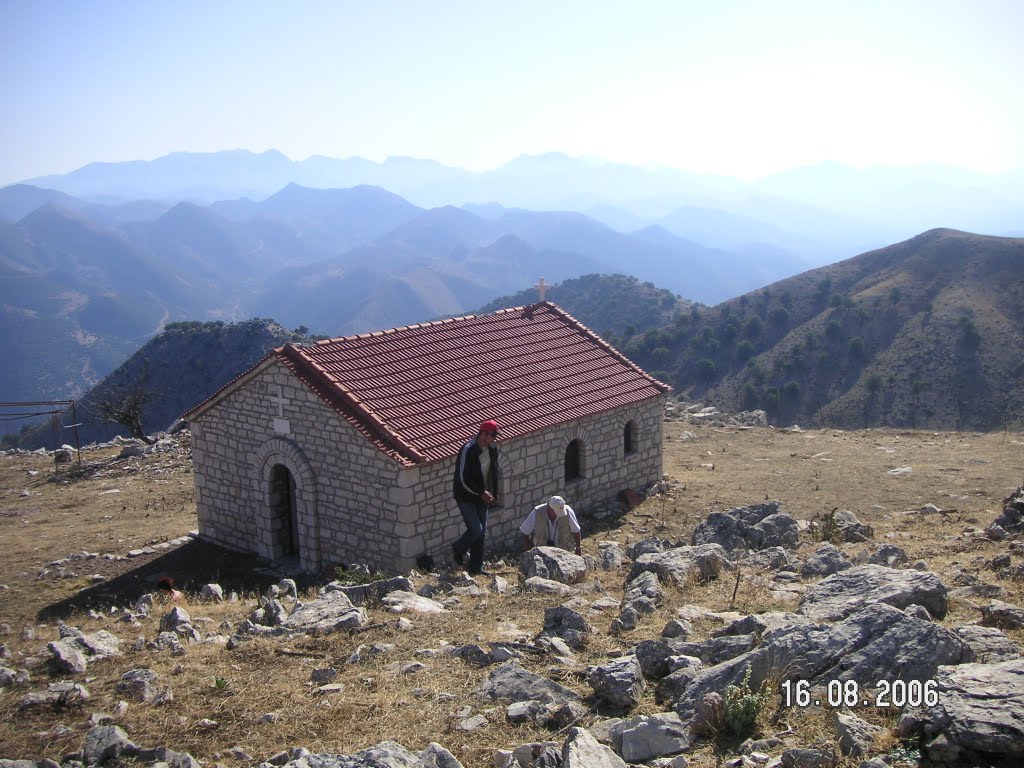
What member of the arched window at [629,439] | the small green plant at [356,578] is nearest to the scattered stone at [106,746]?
the small green plant at [356,578]

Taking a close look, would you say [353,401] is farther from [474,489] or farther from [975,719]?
[975,719]

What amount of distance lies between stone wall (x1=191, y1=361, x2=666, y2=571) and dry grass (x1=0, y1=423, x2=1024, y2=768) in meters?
1.43

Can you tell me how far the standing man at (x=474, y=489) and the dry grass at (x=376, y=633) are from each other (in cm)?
70

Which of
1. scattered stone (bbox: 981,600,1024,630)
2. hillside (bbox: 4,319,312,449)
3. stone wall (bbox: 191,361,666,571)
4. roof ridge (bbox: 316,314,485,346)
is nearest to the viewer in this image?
scattered stone (bbox: 981,600,1024,630)

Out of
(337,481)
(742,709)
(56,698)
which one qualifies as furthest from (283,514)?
(742,709)

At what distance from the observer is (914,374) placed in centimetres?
5056

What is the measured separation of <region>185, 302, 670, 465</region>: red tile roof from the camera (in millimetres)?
14219

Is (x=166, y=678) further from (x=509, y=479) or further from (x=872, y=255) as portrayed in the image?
(x=872, y=255)

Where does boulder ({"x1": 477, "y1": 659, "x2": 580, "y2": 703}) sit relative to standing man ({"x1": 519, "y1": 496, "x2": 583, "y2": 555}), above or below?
above

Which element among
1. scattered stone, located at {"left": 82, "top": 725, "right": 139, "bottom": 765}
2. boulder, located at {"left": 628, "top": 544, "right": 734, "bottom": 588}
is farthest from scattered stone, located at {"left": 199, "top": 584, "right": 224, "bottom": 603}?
boulder, located at {"left": 628, "top": 544, "right": 734, "bottom": 588}

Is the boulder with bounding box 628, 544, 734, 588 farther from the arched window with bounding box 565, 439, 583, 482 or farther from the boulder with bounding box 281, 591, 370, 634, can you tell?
the arched window with bounding box 565, 439, 583, 482

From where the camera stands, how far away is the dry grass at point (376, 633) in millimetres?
6152

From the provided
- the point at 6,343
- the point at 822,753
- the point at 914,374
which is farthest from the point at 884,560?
the point at 6,343

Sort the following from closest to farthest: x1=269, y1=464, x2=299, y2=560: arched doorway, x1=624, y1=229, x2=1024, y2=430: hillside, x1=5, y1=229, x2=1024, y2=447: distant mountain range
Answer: x1=269, y1=464, x2=299, y2=560: arched doorway, x1=624, y1=229, x2=1024, y2=430: hillside, x1=5, y1=229, x2=1024, y2=447: distant mountain range
